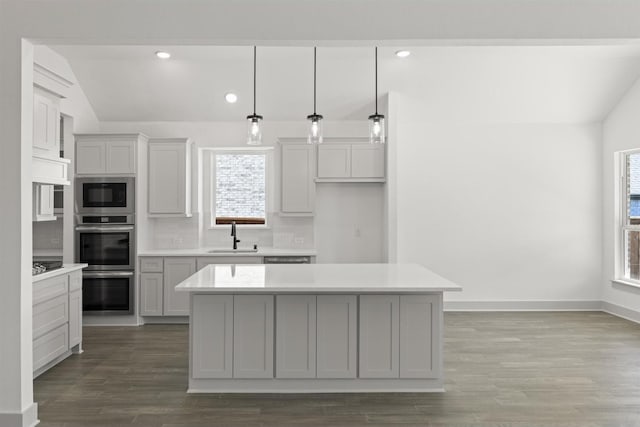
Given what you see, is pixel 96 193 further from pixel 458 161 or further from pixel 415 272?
pixel 458 161

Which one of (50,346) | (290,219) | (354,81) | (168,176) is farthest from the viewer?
(290,219)

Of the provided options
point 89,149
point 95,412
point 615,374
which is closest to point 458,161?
point 615,374

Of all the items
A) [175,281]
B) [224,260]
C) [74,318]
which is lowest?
[74,318]

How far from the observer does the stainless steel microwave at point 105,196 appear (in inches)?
224

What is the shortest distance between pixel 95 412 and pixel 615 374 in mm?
3933

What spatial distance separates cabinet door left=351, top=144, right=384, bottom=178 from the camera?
6133 mm

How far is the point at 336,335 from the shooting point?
365 cm

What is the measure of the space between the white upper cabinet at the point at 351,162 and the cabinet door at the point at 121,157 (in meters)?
2.19

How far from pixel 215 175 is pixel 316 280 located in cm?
350

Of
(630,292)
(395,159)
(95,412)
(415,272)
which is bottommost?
(95,412)

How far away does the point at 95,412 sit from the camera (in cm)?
328

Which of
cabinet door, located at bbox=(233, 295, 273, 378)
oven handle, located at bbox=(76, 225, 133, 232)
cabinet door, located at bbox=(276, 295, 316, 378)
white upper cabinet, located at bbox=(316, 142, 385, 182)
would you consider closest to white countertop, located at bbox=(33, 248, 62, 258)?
oven handle, located at bbox=(76, 225, 133, 232)

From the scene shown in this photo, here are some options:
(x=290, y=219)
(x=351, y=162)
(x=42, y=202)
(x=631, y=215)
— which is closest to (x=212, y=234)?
(x=290, y=219)

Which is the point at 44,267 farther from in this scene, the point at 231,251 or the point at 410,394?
the point at 410,394
